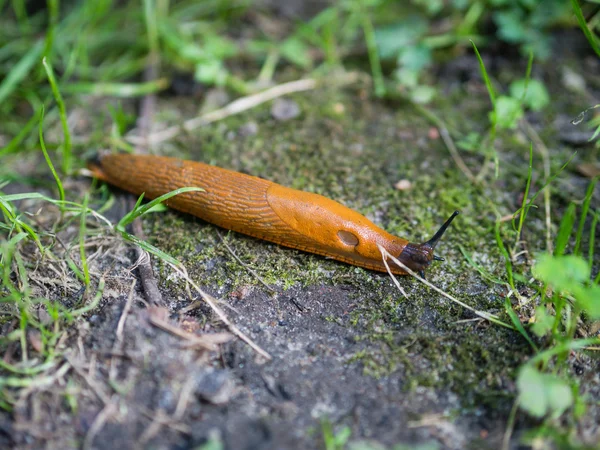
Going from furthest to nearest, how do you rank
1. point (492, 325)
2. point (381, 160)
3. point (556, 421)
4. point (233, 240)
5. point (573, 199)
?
point (381, 160), point (573, 199), point (233, 240), point (492, 325), point (556, 421)

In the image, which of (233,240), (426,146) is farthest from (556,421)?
(426,146)

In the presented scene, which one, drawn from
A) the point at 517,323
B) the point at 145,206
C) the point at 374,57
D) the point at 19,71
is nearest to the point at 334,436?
the point at 517,323

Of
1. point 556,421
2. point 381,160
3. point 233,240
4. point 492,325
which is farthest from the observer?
point 381,160

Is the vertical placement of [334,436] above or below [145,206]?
below

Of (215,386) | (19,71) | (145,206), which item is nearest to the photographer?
(215,386)

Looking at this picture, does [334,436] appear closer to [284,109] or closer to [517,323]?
[517,323]

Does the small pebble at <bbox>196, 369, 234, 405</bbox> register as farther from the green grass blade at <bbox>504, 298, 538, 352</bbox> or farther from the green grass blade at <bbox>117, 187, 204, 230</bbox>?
the green grass blade at <bbox>504, 298, 538, 352</bbox>

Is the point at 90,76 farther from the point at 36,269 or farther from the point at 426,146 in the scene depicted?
the point at 426,146
